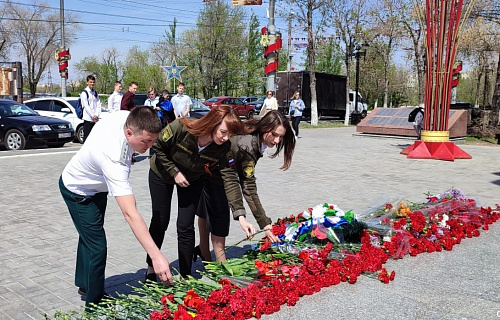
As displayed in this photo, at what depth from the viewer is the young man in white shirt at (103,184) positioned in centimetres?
266

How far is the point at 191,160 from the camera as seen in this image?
3.52 metres

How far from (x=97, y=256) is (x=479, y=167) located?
1023 centimetres

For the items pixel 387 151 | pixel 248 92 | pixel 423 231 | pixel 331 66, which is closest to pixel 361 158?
pixel 387 151

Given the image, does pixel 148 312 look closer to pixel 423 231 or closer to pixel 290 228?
pixel 290 228

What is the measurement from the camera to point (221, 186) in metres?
3.90

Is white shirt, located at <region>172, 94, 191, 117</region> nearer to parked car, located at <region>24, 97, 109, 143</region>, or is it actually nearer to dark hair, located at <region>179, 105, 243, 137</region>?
parked car, located at <region>24, 97, 109, 143</region>

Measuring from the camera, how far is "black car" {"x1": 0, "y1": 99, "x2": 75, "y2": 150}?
45.3ft

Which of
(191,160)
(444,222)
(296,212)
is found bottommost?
(296,212)

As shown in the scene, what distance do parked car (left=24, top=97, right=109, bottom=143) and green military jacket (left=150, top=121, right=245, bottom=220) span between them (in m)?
12.9

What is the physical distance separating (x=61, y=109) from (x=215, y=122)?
14176 mm

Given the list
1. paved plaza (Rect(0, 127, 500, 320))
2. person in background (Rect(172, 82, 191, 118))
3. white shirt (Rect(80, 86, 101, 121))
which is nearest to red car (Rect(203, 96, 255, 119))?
person in background (Rect(172, 82, 191, 118))

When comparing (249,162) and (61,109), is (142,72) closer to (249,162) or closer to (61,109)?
(61,109)

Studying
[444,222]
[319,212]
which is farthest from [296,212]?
[319,212]

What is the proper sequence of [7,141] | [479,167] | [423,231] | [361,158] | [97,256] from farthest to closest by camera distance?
1. [7,141]
2. [361,158]
3. [479,167]
4. [423,231]
5. [97,256]
